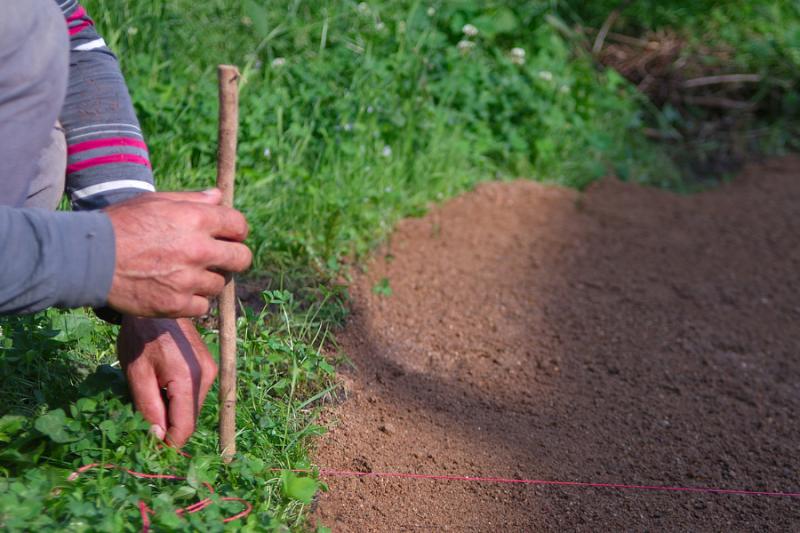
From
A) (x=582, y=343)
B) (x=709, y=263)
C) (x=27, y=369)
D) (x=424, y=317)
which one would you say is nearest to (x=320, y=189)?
(x=424, y=317)

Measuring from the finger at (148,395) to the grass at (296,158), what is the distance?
1.1 inches

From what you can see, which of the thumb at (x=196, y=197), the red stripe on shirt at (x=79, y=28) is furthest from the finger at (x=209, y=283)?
the red stripe on shirt at (x=79, y=28)

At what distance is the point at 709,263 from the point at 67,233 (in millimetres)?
2711

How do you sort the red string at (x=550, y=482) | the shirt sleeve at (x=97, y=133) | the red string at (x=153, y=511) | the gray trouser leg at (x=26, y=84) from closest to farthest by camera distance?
1. the gray trouser leg at (x=26, y=84)
2. the red string at (x=153, y=511)
3. the shirt sleeve at (x=97, y=133)
4. the red string at (x=550, y=482)

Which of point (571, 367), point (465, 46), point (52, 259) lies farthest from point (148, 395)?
point (465, 46)

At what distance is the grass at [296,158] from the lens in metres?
1.84

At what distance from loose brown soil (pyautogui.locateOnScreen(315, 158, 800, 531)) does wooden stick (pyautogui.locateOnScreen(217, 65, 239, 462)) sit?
0.31 m

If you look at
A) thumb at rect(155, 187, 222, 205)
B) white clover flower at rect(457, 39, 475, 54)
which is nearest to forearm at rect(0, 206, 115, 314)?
thumb at rect(155, 187, 222, 205)

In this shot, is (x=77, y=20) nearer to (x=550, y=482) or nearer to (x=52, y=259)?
(x=52, y=259)

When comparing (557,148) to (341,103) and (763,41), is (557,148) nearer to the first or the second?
(341,103)

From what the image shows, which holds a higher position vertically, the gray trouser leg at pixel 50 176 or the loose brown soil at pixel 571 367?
the gray trouser leg at pixel 50 176


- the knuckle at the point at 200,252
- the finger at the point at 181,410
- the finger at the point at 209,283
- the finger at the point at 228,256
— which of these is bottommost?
the finger at the point at 181,410

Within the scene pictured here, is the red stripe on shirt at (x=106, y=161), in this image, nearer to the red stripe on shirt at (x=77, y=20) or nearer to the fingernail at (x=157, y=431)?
the red stripe on shirt at (x=77, y=20)

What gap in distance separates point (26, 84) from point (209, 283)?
472 millimetres
